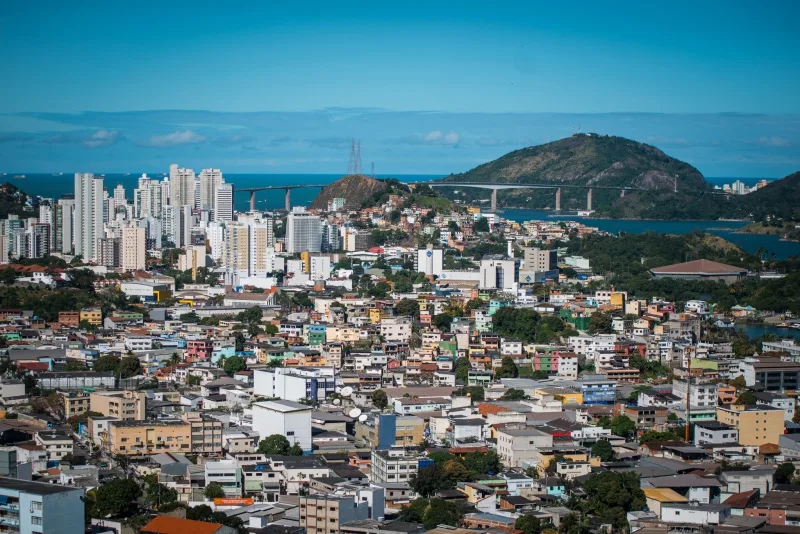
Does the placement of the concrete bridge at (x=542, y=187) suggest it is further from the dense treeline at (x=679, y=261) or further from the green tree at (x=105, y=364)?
the green tree at (x=105, y=364)

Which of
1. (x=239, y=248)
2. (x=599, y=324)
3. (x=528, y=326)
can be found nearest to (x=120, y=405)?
(x=528, y=326)

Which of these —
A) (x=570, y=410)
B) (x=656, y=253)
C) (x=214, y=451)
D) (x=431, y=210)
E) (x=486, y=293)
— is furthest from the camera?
(x=431, y=210)

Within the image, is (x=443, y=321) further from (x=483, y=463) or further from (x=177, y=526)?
(x=177, y=526)

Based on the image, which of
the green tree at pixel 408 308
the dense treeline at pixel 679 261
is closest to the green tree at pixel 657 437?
the green tree at pixel 408 308

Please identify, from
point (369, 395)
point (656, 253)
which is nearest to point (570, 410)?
point (369, 395)

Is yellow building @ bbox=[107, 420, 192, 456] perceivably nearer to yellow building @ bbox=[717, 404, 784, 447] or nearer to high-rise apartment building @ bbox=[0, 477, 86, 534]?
high-rise apartment building @ bbox=[0, 477, 86, 534]

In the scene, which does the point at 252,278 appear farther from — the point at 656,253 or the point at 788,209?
the point at 788,209

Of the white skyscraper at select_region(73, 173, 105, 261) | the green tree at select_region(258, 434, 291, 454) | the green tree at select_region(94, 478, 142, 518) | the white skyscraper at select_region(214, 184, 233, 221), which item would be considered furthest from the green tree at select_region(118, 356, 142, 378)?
the white skyscraper at select_region(214, 184, 233, 221)

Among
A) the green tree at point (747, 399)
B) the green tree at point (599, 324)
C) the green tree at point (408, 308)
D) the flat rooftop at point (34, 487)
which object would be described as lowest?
the flat rooftop at point (34, 487)
